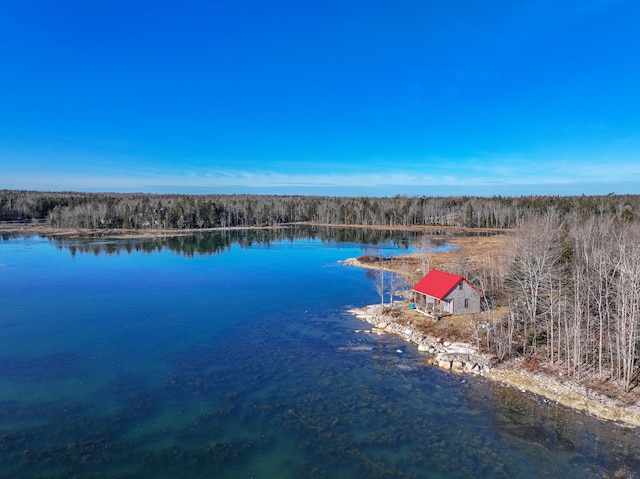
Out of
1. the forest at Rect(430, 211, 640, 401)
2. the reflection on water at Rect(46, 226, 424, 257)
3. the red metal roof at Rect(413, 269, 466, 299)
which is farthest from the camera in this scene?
the reflection on water at Rect(46, 226, 424, 257)

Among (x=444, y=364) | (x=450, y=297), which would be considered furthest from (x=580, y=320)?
(x=450, y=297)

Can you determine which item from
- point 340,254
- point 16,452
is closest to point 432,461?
point 16,452

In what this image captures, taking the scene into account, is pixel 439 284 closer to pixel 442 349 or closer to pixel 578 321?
pixel 442 349

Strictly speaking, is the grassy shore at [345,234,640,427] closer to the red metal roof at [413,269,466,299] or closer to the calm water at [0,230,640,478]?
the calm water at [0,230,640,478]

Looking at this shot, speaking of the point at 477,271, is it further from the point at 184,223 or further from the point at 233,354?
the point at 184,223

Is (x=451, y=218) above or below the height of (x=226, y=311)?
above

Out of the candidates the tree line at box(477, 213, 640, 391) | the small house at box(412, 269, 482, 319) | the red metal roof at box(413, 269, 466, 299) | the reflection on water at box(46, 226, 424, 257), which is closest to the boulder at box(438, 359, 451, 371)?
the tree line at box(477, 213, 640, 391)
